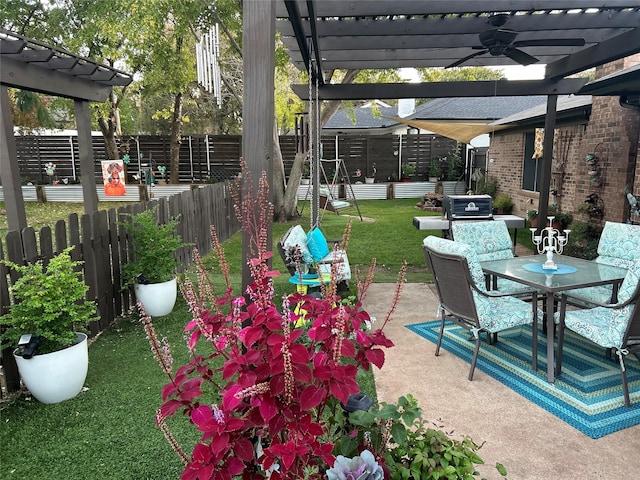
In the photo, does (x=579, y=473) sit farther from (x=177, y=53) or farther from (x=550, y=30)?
(x=177, y=53)

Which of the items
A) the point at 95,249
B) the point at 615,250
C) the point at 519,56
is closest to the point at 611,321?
the point at 615,250

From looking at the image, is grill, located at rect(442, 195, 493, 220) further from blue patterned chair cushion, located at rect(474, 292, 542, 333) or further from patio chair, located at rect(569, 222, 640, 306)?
blue patterned chair cushion, located at rect(474, 292, 542, 333)

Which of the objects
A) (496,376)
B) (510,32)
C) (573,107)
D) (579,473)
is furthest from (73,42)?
(579,473)

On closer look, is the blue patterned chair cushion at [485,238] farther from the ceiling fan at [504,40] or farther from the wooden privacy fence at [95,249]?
the wooden privacy fence at [95,249]

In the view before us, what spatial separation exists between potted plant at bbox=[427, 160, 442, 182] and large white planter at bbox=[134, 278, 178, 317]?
11948 mm

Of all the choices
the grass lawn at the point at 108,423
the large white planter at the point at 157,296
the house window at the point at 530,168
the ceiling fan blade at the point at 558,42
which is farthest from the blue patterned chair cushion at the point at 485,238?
the house window at the point at 530,168

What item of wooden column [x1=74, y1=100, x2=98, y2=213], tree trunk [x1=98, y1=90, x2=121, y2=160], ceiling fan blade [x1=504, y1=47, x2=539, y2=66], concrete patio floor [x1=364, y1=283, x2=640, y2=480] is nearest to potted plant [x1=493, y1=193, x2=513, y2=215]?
ceiling fan blade [x1=504, y1=47, x2=539, y2=66]

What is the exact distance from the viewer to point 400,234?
8.53 metres

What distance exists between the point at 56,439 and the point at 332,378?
2.03 m

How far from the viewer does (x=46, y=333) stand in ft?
8.67

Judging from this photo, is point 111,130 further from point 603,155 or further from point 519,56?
point 603,155

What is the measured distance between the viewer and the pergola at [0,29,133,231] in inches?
140

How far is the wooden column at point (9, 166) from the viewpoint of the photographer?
11.9 feet

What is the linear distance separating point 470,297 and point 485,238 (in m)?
1.52
